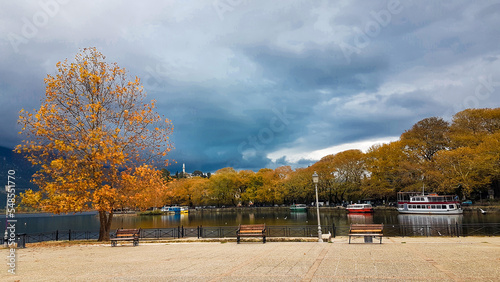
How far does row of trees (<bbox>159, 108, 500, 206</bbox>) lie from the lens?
214ft

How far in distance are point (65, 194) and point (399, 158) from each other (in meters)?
73.0

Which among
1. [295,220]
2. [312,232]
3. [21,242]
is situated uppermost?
[21,242]

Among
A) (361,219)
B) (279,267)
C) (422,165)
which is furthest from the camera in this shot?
(422,165)

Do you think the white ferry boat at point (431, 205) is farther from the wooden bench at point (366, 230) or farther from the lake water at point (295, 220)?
the wooden bench at point (366, 230)

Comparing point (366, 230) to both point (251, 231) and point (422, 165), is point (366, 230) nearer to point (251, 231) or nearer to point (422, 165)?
point (251, 231)

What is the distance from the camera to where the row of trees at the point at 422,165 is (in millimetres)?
65125

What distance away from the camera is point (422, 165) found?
243ft

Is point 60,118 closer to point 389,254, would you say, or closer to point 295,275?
point 295,275

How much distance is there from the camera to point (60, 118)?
24.3m

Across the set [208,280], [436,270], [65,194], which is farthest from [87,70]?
[436,270]

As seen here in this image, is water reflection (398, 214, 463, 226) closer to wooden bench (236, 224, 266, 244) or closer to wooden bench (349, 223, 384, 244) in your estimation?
wooden bench (349, 223, 384, 244)

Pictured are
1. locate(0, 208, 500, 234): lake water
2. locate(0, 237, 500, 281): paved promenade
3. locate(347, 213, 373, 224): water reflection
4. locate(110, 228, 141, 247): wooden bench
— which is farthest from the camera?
locate(347, 213, 373, 224): water reflection

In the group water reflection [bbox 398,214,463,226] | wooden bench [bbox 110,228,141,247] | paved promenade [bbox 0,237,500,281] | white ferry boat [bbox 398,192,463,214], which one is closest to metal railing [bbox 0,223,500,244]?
wooden bench [bbox 110,228,141,247]

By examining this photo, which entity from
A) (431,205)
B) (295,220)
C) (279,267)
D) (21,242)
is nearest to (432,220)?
(431,205)
